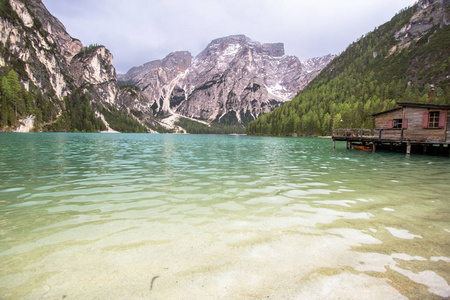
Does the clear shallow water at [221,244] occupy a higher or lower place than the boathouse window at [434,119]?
lower

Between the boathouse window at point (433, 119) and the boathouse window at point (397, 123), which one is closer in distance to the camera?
the boathouse window at point (433, 119)

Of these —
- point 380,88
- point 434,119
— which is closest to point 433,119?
point 434,119

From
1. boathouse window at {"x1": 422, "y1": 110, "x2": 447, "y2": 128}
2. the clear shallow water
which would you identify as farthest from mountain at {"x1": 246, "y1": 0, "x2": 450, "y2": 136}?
the clear shallow water

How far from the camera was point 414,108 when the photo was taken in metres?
34.2

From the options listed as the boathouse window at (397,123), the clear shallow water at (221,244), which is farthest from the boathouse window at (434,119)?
the clear shallow water at (221,244)

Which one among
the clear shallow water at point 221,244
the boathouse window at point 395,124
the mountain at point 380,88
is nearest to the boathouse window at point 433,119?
the boathouse window at point 395,124

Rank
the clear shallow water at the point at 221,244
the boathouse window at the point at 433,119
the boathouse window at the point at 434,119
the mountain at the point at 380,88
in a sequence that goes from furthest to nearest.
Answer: the mountain at the point at 380,88 → the boathouse window at the point at 433,119 → the boathouse window at the point at 434,119 → the clear shallow water at the point at 221,244

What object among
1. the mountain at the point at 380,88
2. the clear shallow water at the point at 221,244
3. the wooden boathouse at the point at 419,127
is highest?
the mountain at the point at 380,88

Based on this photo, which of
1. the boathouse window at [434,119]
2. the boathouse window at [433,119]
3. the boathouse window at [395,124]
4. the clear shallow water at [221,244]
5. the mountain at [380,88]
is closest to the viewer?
the clear shallow water at [221,244]

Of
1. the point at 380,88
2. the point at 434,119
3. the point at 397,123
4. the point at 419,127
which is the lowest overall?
the point at 419,127

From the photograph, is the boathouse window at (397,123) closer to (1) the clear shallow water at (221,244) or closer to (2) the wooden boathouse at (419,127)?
(2) the wooden boathouse at (419,127)

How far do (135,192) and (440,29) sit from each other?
868 ft

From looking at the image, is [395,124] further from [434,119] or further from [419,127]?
[434,119]

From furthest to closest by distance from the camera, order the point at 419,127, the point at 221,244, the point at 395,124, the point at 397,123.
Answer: the point at 395,124, the point at 397,123, the point at 419,127, the point at 221,244
